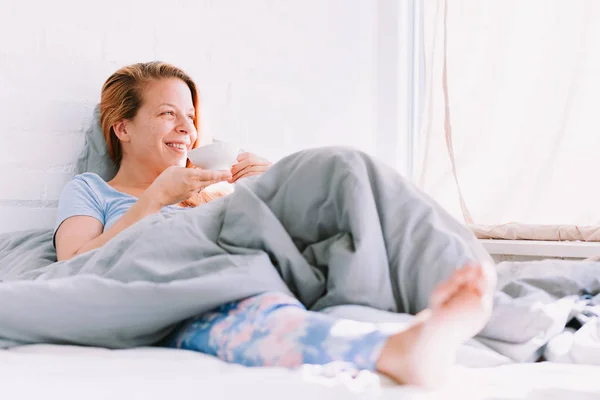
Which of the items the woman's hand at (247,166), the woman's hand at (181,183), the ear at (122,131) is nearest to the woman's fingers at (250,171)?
the woman's hand at (247,166)

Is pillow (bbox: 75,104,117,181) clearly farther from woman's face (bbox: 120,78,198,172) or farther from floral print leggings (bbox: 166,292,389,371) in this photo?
floral print leggings (bbox: 166,292,389,371)

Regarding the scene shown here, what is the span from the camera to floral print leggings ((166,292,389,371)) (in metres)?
0.73

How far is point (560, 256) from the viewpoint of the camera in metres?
2.00

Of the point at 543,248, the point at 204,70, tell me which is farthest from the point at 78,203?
the point at 543,248

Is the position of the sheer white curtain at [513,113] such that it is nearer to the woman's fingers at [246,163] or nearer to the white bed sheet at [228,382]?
the woman's fingers at [246,163]

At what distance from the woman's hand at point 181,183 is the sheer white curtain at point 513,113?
111 centimetres

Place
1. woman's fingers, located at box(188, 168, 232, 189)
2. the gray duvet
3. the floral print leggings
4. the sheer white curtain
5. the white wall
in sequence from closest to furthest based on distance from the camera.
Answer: the floral print leggings < the gray duvet < woman's fingers, located at box(188, 168, 232, 189) < the white wall < the sheer white curtain

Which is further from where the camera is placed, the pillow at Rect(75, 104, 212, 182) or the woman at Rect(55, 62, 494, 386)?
the pillow at Rect(75, 104, 212, 182)

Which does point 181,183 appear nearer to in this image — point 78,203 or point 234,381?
point 78,203

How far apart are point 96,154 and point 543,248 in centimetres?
133

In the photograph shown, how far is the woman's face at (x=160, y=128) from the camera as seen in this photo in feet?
6.20

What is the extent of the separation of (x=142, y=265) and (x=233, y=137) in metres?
1.47

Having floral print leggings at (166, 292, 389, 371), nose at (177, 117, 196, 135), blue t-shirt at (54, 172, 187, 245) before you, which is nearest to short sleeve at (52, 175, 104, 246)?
blue t-shirt at (54, 172, 187, 245)

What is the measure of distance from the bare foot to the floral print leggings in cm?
5
